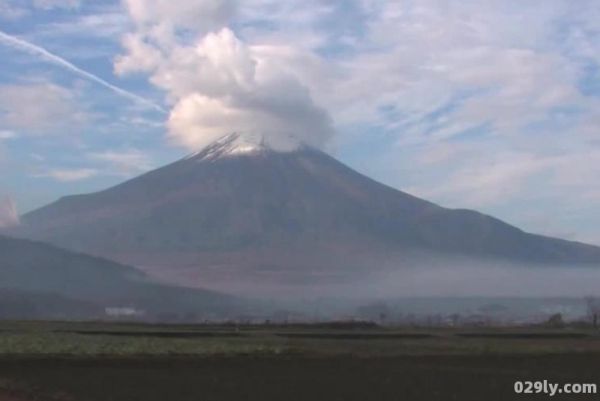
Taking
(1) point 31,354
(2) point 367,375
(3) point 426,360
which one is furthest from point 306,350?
(2) point 367,375

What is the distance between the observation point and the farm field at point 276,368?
3272 centimetres

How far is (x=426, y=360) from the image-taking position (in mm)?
49125

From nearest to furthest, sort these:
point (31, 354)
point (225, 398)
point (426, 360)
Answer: point (225, 398), point (426, 360), point (31, 354)

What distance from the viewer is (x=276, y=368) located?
43.6 metres

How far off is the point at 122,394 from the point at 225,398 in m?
3.47

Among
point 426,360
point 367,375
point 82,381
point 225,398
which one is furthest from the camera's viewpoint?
point 426,360

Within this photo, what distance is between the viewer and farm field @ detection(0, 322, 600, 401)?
32.7m

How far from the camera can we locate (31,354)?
172 feet

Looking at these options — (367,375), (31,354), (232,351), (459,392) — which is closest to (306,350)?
(232,351)

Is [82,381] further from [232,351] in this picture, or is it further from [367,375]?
Result: [232,351]

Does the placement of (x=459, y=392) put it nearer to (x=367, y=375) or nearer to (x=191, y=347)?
→ (x=367, y=375)

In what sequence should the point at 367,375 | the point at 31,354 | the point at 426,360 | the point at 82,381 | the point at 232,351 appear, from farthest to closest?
the point at 232,351
the point at 31,354
the point at 426,360
the point at 367,375
the point at 82,381

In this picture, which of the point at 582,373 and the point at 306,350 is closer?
the point at 582,373

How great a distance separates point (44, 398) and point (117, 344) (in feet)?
90.4
